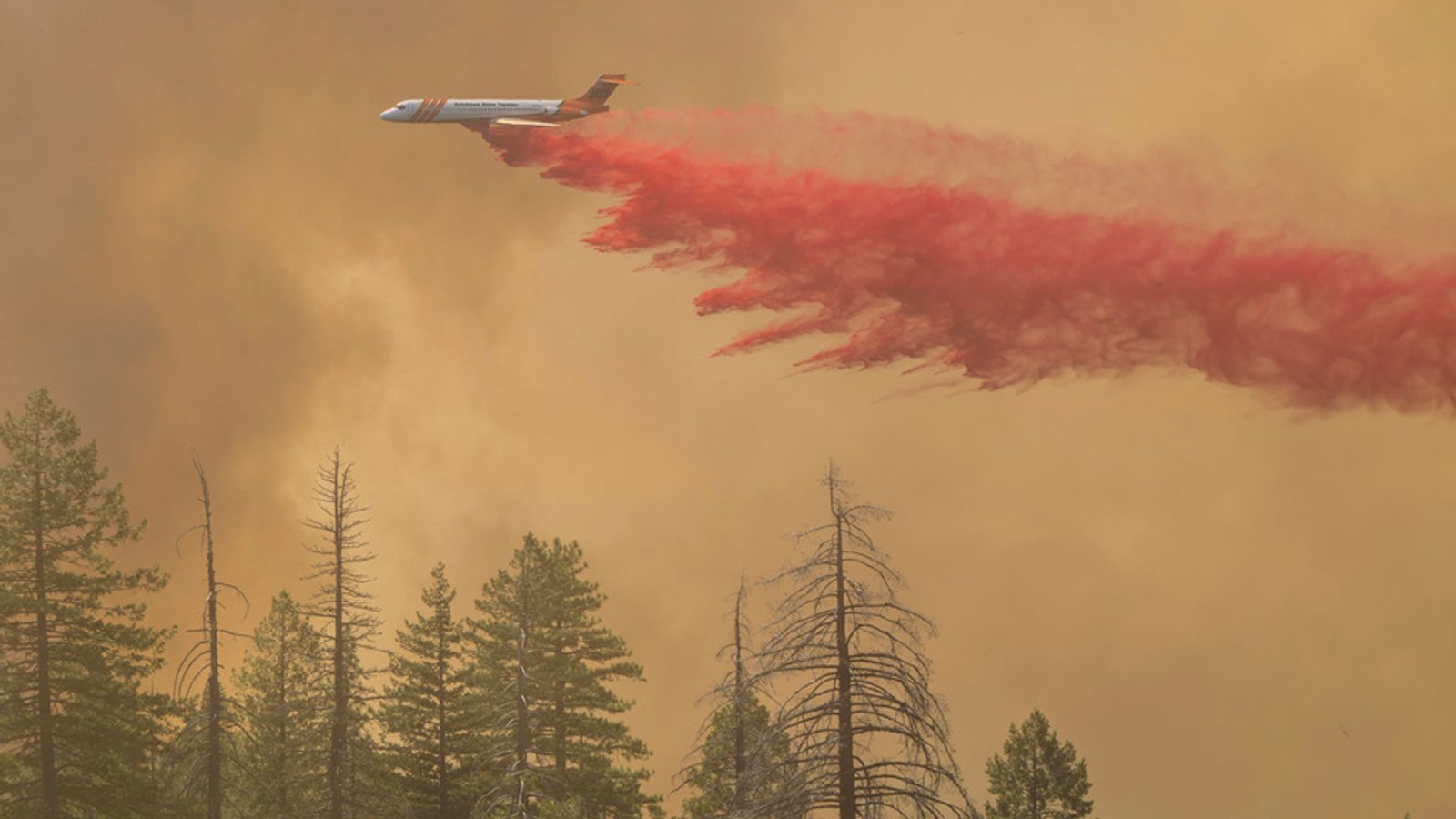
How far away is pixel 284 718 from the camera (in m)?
51.3

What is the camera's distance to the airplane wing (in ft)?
237

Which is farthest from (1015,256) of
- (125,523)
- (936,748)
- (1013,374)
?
(936,748)

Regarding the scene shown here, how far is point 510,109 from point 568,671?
31.7m

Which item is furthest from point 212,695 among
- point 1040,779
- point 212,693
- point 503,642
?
point 1040,779

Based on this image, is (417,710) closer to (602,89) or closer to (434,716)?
(434,716)

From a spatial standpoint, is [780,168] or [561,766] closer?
[561,766]

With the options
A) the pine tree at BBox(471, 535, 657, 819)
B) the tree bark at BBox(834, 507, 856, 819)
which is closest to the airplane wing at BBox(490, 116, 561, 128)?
the pine tree at BBox(471, 535, 657, 819)

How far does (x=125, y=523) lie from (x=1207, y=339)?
1907 inches

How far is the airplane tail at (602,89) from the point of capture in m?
75.4

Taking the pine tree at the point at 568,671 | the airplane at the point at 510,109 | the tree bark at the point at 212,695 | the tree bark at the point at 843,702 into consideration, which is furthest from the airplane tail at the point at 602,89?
the tree bark at the point at 843,702

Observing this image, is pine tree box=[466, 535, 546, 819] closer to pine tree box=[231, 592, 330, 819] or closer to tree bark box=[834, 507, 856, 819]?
pine tree box=[231, 592, 330, 819]

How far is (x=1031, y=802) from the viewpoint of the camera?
53.8m

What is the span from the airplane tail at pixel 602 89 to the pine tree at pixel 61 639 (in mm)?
35628

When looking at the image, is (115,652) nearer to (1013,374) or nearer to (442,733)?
(442,733)
